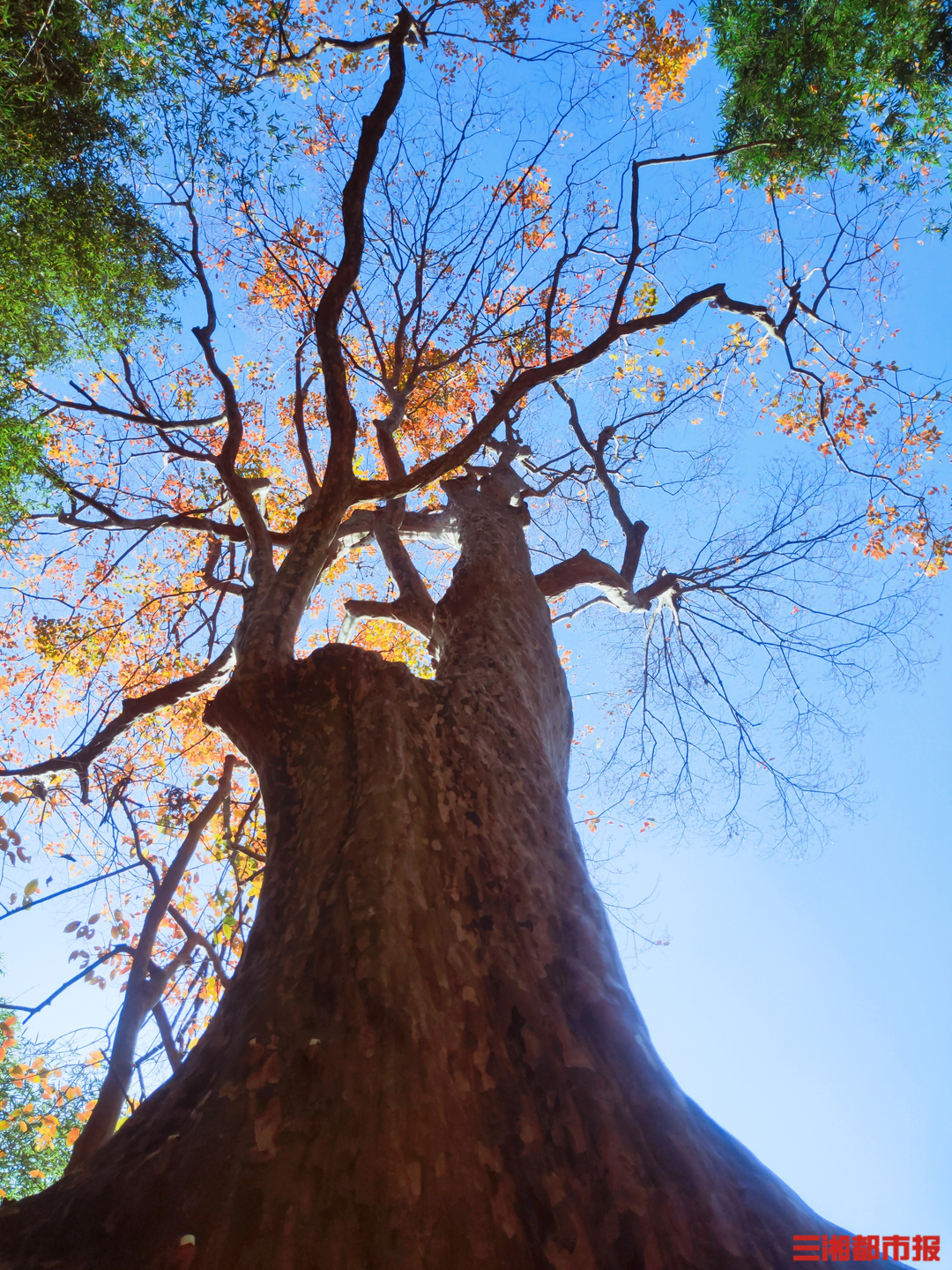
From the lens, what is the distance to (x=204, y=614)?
671cm

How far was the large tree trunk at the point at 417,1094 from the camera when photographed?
4.13 feet

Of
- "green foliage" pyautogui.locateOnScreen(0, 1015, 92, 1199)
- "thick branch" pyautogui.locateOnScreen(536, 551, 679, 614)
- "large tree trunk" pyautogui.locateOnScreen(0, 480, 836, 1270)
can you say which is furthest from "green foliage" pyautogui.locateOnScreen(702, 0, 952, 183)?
"green foliage" pyautogui.locateOnScreen(0, 1015, 92, 1199)

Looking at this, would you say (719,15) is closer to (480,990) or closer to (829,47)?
(829,47)

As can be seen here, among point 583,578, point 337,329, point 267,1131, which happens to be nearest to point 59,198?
point 337,329

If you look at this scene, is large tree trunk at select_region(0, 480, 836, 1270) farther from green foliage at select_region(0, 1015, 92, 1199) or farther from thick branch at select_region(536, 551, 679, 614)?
green foliage at select_region(0, 1015, 92, 1199)

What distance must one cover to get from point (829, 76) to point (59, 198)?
7452 mm

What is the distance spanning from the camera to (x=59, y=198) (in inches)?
225

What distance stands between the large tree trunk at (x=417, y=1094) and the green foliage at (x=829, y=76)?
24.8 ft

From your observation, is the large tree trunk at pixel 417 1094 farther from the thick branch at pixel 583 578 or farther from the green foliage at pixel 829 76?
the green foliage at pixel 829 76

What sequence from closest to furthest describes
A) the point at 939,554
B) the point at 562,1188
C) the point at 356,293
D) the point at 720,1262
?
the point at 720,1262 → the point at 562,1188 → the point at 939,554 → the point at 356,293

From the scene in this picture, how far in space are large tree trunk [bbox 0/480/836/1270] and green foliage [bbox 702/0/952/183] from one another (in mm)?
7550

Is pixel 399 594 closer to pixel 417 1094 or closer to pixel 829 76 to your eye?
pixel 417 1094

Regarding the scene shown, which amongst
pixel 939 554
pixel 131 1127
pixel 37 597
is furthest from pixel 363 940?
pixel 939 554

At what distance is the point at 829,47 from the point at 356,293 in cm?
538
